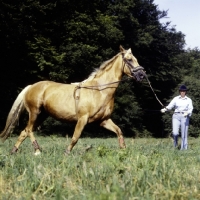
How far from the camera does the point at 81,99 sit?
10273mm

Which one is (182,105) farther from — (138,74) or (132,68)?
(132,68)

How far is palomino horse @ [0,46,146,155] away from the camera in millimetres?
10227

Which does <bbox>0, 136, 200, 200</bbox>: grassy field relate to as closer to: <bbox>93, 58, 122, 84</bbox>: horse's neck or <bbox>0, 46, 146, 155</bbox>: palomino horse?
<bbox>0, 46, 146, 155</bbox>: palomino horse

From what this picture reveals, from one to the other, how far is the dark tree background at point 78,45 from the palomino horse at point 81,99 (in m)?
16.9

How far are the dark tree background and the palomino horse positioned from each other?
55.4 feet

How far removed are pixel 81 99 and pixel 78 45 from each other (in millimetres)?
24607

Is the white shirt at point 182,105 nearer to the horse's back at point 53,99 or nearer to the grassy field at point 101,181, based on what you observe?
the horse's back at point 53,99

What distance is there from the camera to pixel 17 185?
5090mm

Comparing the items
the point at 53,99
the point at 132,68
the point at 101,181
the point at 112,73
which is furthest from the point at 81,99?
the point at 101,181

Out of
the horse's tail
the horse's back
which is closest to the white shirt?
the horse's back

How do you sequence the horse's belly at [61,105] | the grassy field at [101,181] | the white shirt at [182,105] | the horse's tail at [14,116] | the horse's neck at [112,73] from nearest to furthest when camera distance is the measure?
the grassy field at [101,181], the horse's belly at [61,105], the horse's neck at [112,73], the horse's tail at [14,116], the white shirt at [182,105]

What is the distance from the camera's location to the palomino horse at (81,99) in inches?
403

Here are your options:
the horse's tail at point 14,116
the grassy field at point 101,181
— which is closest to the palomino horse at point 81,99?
the horse's tail at point 14,116

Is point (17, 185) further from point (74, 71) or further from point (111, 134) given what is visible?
point (111, 134)
